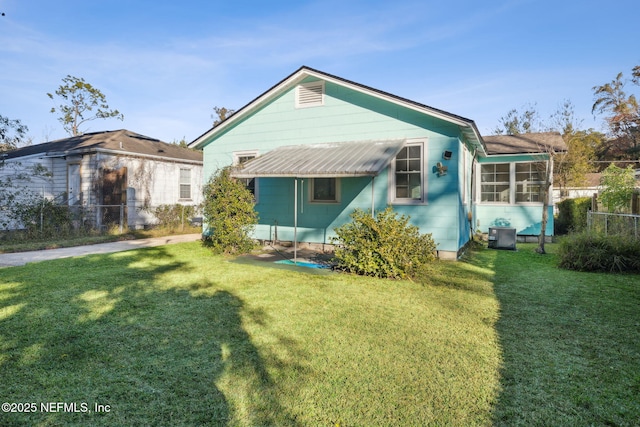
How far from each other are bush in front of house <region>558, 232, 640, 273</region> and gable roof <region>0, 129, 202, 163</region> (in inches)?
627

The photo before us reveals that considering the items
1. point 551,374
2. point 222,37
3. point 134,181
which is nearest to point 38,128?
Answer: point 134,181

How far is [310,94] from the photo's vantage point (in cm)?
1034

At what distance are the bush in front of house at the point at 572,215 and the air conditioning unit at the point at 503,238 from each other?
4.81 metres

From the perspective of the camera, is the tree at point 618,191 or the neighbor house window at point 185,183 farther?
the neighbor house window at point 185,183

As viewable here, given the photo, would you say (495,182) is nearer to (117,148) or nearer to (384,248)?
(384,248)

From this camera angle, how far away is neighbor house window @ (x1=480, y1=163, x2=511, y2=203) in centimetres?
1323

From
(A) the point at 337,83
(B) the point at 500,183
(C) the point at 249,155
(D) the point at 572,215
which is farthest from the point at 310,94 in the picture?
(D) the point at 572,215

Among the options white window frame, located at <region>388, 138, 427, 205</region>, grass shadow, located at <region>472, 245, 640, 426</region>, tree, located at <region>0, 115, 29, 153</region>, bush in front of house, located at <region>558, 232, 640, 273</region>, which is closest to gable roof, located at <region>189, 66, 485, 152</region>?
white window frame, located at <region>388, 138, 427, 205</region>

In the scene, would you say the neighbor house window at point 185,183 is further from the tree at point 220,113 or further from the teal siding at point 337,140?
the tree at point 220,113

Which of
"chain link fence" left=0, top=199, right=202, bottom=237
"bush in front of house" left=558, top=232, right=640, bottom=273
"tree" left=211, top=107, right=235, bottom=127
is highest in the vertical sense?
"tree" left=211, top=107, right=235, bottom=127

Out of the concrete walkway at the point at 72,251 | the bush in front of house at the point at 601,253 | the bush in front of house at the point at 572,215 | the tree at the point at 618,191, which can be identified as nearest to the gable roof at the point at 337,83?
the bush in front of house at the point at 601,253

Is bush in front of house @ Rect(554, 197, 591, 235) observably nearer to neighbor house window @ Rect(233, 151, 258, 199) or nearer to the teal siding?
the teal siding

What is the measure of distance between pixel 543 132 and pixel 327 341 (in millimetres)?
15919

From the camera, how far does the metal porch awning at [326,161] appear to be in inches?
289
